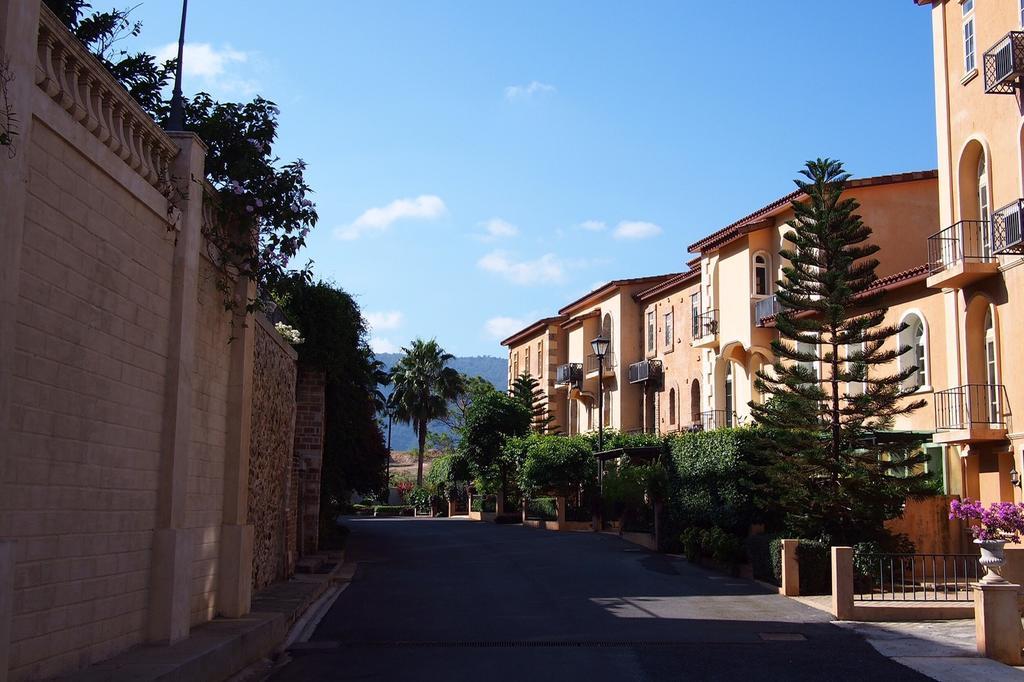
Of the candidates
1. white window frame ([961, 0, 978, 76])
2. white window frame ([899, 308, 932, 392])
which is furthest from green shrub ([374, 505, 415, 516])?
white window frame ([961, 0, 978, 76])

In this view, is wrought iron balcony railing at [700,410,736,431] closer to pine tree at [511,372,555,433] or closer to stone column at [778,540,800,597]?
pine tree at [511,372,555,433]

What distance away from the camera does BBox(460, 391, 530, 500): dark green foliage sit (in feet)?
168

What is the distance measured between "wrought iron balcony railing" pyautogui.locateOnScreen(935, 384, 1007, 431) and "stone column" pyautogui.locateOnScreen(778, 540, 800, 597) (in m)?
6.21

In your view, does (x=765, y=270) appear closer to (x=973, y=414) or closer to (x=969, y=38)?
(x=969, y=38)

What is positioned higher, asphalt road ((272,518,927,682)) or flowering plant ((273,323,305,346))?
flowering plant ((273,323,305,346))

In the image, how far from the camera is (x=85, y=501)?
8164 millimetres

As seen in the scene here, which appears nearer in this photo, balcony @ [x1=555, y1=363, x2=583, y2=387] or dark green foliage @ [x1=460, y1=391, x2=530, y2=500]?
dark green foliage @ [x1=460, y1=391, x2=530, y2=500]

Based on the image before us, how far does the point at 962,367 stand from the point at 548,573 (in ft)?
36.0

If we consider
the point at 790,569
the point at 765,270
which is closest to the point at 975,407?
the point at 790,569

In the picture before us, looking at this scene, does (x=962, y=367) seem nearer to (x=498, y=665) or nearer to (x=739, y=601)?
(x=739, y=601)

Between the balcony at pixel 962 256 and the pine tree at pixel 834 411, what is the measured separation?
2314 millimetres

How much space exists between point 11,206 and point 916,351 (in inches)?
998

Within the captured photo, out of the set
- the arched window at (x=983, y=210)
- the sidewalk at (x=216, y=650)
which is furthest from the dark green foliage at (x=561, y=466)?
the sidewalk at (x=216, y=650)

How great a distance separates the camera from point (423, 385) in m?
75.5
